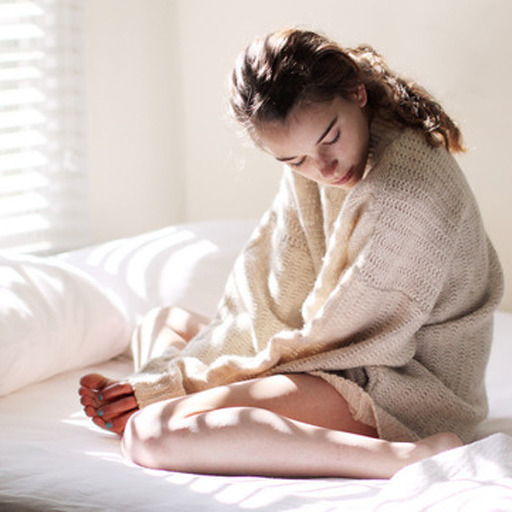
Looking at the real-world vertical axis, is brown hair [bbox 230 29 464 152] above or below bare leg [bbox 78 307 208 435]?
above

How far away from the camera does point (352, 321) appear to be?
1.55 meters

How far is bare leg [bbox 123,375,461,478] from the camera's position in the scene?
4.66ft

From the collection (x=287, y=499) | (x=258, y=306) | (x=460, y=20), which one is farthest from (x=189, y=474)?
(x=460, y=20)

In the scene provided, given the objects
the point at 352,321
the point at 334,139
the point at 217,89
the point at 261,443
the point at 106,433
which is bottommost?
the point at 106,433

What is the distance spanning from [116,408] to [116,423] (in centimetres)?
3

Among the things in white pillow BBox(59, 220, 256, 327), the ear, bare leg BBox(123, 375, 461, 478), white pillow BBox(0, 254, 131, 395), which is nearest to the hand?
bare leg BBox(123, 375, 461, 478)

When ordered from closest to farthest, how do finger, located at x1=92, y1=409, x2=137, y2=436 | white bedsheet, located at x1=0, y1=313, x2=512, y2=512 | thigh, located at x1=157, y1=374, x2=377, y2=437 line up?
white bedsheet, located at x1=0, y1=313, x2=512, y2=512
thigh, located at x1=157, y1=374, x2=377, y2=437
finger, located at x1=92, y1=409, x2=137, y2=436

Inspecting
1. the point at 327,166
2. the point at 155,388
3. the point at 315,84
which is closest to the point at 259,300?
the point at 155,388

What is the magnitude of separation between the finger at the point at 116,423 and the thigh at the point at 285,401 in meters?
0.12

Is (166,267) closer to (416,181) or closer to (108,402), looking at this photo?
(108,402)

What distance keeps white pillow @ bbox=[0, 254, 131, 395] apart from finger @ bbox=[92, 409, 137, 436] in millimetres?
278

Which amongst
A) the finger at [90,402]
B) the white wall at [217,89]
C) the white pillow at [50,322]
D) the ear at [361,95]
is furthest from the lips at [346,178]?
the white wall at [217,89]

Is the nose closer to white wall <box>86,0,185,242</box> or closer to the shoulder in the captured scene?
the shoulder

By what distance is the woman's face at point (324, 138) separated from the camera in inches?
59.0
